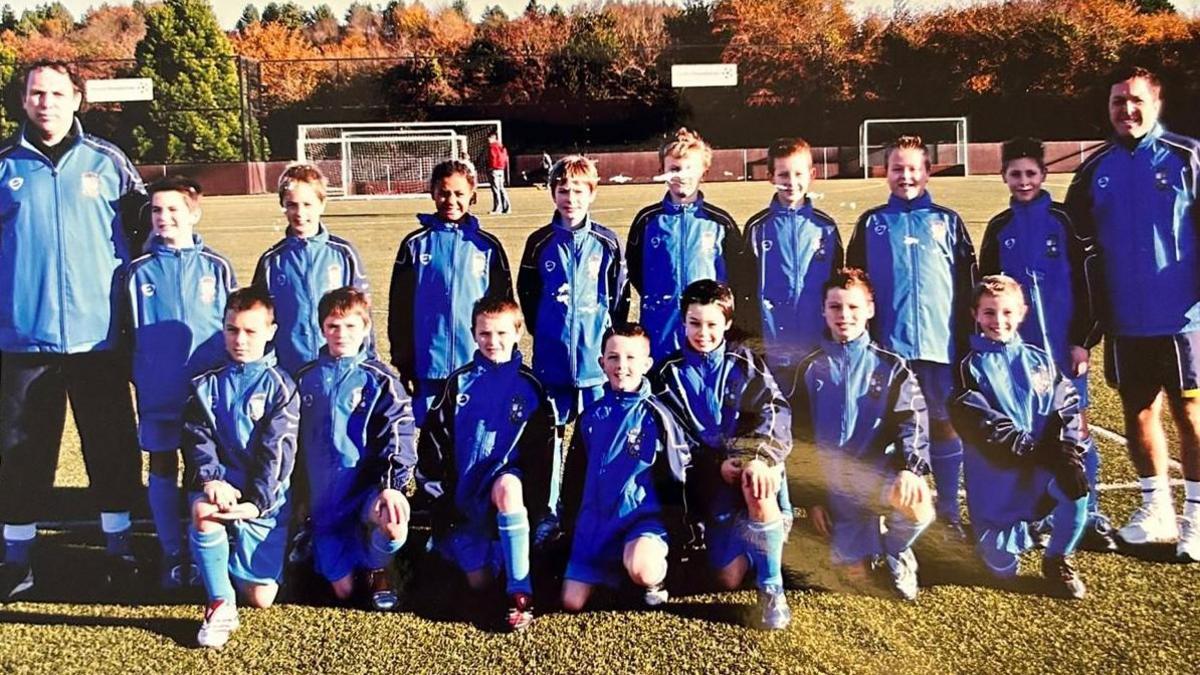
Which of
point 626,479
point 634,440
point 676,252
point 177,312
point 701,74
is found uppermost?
point 701,74

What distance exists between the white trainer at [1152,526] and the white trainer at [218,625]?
2.34 metres

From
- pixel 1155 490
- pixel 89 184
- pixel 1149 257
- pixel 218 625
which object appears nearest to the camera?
pixel 218 625

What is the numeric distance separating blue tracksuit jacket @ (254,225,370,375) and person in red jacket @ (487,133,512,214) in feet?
1.32

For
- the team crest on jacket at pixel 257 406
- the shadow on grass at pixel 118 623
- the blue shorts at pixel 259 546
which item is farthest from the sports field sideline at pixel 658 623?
the team crest on jacket at pixel 257 406

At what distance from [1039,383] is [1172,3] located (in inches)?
42.7

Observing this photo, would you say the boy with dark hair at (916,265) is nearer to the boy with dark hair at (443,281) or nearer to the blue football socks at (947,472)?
the blue football socks at (947,472)

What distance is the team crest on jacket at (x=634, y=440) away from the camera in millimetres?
2430

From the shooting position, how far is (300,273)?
2.50m

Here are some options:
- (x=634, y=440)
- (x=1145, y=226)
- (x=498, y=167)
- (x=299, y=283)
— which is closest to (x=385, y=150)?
(x=498, y=167)

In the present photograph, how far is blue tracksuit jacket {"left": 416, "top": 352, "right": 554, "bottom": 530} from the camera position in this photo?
248 centimetres

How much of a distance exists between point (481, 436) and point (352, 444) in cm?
33

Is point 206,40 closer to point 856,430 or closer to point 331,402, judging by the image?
point 331,402

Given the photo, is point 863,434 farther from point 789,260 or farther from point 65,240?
point 65,240

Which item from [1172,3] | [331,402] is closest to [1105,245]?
[1172,3]
